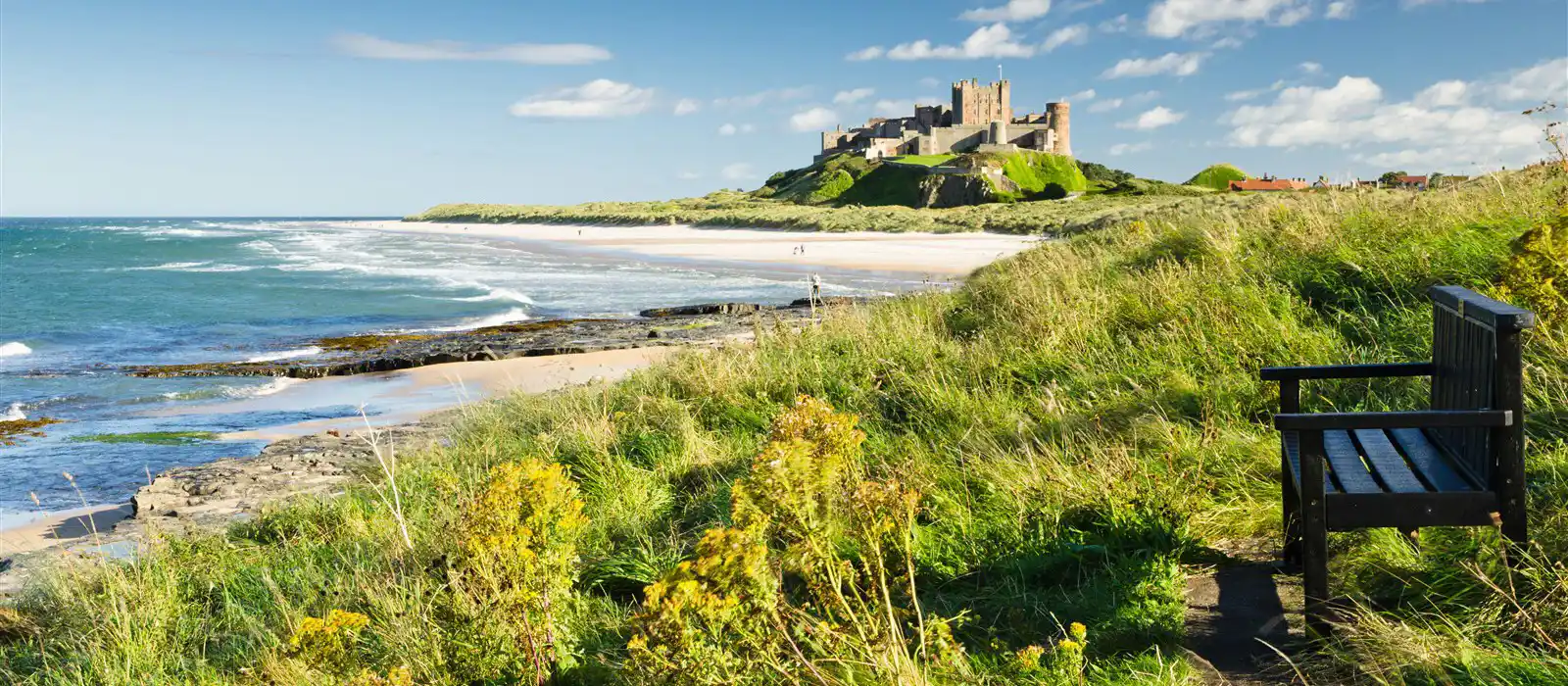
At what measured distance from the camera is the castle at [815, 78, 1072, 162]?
9250 cm

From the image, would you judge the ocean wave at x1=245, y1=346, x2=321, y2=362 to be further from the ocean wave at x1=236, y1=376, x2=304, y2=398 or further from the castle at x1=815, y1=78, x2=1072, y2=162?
the castle at x1=815, y1=78, x2=1072, y2=162

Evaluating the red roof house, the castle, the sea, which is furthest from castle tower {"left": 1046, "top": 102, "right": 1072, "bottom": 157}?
the sea

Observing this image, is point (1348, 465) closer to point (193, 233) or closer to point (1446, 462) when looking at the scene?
point (1446, 462)

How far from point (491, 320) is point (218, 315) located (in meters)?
8.91

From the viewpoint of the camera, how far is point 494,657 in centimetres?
346

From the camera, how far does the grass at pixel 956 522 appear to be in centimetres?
300

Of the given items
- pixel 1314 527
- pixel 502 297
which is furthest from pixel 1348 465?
pixel 502 297

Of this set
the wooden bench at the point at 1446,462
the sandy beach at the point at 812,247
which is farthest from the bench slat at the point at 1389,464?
the sandy beach at the point at 812,247

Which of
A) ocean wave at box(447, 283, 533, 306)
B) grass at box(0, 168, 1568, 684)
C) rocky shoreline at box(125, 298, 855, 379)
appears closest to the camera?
grass at box(0, 168, 1568, 684)

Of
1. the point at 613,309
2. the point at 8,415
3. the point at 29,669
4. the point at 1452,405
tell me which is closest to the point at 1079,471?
the point at 1452,405

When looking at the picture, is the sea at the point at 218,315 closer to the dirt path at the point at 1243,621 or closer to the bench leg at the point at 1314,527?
the dirt path at the point at 1243,621

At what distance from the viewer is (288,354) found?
63.2ft

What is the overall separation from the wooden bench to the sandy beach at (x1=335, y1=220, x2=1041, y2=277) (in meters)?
22.1

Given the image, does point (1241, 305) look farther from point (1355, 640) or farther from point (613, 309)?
point (613, 309)
